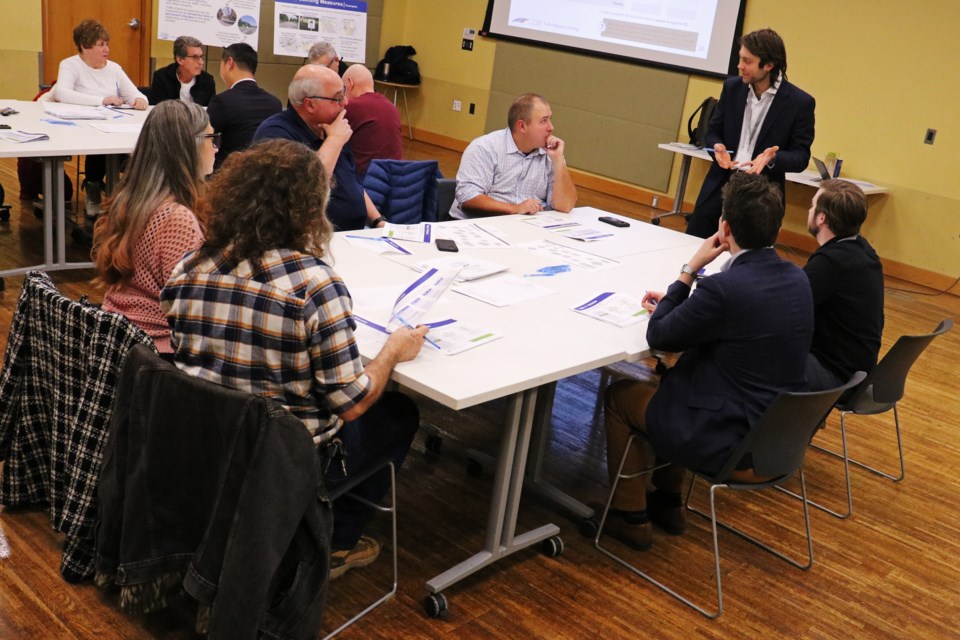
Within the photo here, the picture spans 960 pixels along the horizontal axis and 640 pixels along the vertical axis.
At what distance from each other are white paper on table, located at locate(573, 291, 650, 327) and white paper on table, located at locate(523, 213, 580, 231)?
38.2 inches

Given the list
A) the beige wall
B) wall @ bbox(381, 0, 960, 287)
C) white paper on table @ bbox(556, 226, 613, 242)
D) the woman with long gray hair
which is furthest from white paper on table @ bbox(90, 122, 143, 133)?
wall @ bbox(381, 0, 960, 287)

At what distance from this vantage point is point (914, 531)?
3.38m

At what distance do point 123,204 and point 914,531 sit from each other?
A: 9.58 ft

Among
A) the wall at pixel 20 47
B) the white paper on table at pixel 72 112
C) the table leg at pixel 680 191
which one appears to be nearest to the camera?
the white paper on table at pixel 72 112

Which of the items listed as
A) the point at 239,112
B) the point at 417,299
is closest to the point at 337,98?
the point at 239,112

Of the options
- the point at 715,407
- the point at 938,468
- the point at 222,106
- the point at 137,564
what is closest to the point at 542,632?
the point at 715,407

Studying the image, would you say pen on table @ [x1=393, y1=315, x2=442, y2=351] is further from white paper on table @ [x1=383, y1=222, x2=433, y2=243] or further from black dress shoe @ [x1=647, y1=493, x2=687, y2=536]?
black dress shoe @ [x1=647, y1=493, x2=687, y2=536]

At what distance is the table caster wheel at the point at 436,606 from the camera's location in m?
2.53

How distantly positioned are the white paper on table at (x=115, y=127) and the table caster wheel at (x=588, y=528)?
345 centimetres

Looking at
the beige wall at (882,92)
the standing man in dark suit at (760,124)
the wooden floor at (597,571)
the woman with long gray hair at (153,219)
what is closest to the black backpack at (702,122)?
the beige wall at (882,92)

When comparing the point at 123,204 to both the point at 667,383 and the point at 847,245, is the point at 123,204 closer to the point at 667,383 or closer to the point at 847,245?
the point at 667,383

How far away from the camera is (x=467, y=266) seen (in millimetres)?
3229

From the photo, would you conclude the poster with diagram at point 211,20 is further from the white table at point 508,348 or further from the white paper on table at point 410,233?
the white table at point 508,348

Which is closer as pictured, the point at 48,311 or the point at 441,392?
the point at 441,392
